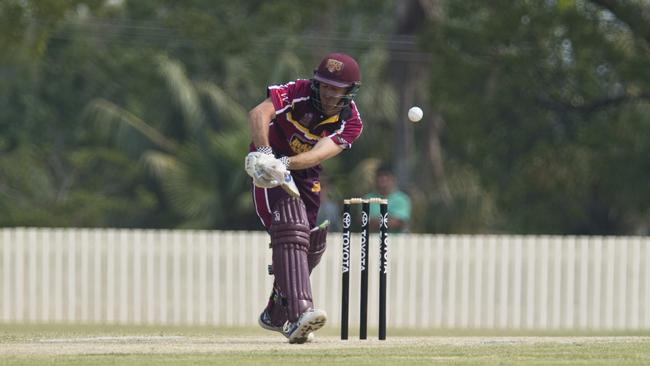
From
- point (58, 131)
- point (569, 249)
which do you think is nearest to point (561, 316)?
point (569, 249)

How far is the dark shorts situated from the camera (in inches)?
328

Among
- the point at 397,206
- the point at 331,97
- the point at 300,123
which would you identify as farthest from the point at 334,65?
the point at 397,206

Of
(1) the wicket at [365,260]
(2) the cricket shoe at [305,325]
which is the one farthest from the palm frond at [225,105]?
(2) the cricket shoe at [305,325]

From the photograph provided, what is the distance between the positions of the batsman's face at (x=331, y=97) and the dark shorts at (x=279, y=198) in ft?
1.57

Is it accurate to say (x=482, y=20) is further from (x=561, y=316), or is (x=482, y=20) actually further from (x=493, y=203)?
(x=561, y=316)

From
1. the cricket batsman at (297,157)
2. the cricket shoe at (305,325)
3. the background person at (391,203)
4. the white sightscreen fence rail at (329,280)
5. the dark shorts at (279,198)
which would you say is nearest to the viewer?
the cricket shoe at (305,325)

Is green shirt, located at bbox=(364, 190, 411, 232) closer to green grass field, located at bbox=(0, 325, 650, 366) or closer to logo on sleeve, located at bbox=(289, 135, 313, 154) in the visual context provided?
green grass field, located at bbox=(0, 325, 650, 366)

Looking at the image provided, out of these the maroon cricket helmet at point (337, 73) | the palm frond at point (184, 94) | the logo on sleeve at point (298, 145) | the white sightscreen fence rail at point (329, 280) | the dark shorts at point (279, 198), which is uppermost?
the palm frond at point (184, 94)

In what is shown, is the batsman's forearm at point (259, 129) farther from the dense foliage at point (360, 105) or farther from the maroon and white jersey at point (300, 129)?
the dense foliage at point (360, 105)

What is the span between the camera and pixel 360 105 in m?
31.7

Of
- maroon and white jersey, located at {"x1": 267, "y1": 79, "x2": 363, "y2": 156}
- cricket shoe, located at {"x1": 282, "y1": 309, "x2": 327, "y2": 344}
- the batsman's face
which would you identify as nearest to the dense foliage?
maroon and white jersey, located at {"x1": 267, "y1": 79, "x2": 363, "y2": 156}

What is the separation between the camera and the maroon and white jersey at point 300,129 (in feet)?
27.5

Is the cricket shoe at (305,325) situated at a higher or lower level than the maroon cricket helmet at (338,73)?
lower

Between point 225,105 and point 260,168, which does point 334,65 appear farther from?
point 225,105
